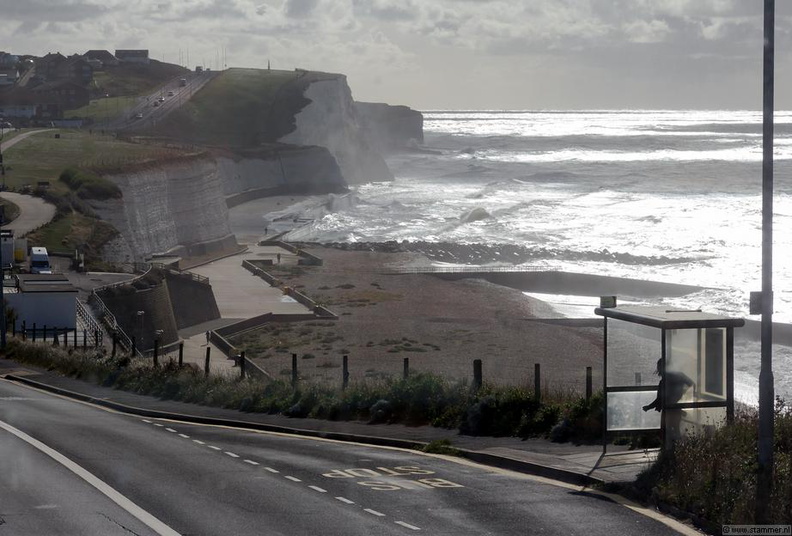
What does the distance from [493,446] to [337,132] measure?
5658 inches

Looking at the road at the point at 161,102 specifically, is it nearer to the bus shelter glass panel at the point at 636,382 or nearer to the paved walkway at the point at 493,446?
the paved walkway at the point at 493,446

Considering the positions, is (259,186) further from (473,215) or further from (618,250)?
(618,250)

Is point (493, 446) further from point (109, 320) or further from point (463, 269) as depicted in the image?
point (463, 269)

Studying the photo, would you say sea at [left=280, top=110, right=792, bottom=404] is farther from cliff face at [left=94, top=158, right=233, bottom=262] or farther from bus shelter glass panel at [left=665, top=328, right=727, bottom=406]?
bus shelter glass panel at [left=665, top=328, right=727, bottom=406]

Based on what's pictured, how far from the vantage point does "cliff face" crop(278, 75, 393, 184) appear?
5925 inches

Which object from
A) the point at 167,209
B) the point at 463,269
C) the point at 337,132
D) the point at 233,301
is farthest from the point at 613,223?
the point at 337,132

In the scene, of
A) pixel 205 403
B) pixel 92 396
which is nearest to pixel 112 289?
pixel 92 396

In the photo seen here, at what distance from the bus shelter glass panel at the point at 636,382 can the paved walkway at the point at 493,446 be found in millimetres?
433

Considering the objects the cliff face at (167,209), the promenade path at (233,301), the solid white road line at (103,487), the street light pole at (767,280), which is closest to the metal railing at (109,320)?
the promenade path at (233,301)

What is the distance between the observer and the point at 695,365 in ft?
42.7

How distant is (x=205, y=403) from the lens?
23578 mm

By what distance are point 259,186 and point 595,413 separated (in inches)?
4333

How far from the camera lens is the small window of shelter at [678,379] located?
1267 centimetres

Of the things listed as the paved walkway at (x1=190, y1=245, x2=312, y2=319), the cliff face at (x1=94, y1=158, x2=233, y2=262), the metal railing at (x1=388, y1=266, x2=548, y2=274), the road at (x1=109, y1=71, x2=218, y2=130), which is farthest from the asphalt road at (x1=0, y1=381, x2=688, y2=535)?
the road at (x1=109, y1=71, x2=218, y2=130)
